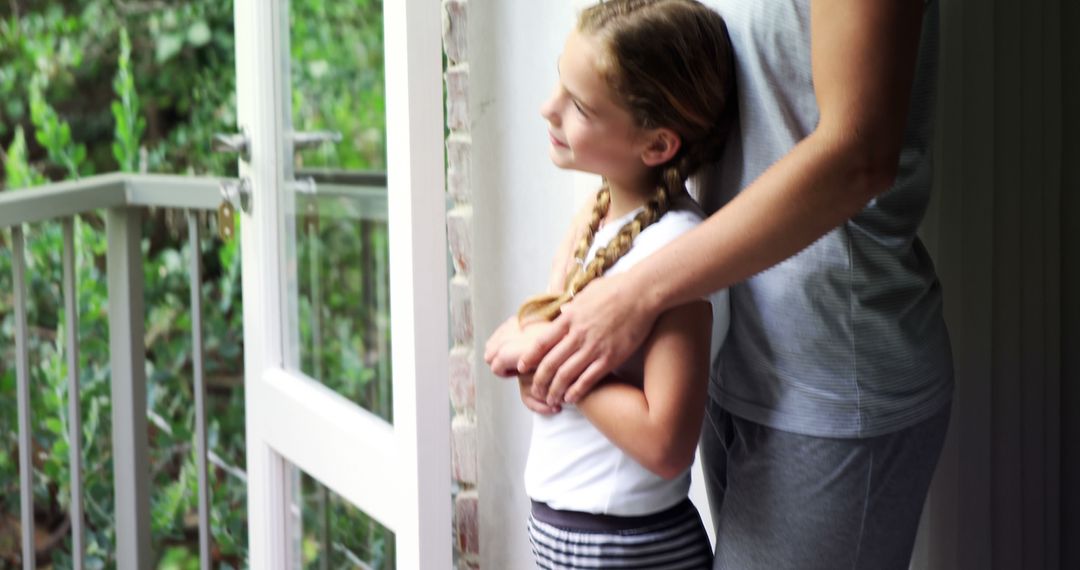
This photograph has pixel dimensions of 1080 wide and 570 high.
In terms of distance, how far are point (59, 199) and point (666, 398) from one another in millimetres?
2088

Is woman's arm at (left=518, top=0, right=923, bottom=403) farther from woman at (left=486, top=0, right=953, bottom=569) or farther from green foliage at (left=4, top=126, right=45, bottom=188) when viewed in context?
green foliage at (left=4, top=126, right=45, bottom=188)

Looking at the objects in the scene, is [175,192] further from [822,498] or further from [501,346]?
[822,498]

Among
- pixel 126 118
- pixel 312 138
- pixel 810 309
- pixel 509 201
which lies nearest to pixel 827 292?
pixel 810 309

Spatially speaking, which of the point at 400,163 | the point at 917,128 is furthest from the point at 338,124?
the point at 917,128

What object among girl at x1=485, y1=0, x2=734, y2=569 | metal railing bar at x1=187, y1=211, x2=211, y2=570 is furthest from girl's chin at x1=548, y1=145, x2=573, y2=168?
metal railing bar at x1=187, y1=211, x2=211, y2=570

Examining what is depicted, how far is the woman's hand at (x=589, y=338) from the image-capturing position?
0.96 metres

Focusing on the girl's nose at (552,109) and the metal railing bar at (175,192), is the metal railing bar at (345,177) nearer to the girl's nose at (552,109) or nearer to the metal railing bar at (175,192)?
the metal railing bar at (175,192)

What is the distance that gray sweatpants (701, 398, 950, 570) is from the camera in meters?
0.96

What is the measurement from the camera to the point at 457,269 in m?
1.95

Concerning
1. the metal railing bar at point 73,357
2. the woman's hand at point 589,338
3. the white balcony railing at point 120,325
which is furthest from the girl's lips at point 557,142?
the metal railing bar at point 73,357

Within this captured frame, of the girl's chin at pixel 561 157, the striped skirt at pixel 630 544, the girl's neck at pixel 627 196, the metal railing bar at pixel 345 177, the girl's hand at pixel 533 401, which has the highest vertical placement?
the girl's chin at pixel 561 157

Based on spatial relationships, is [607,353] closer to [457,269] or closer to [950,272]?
[950,272]

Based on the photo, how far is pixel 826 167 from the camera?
0.88 m

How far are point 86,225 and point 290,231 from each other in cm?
177
